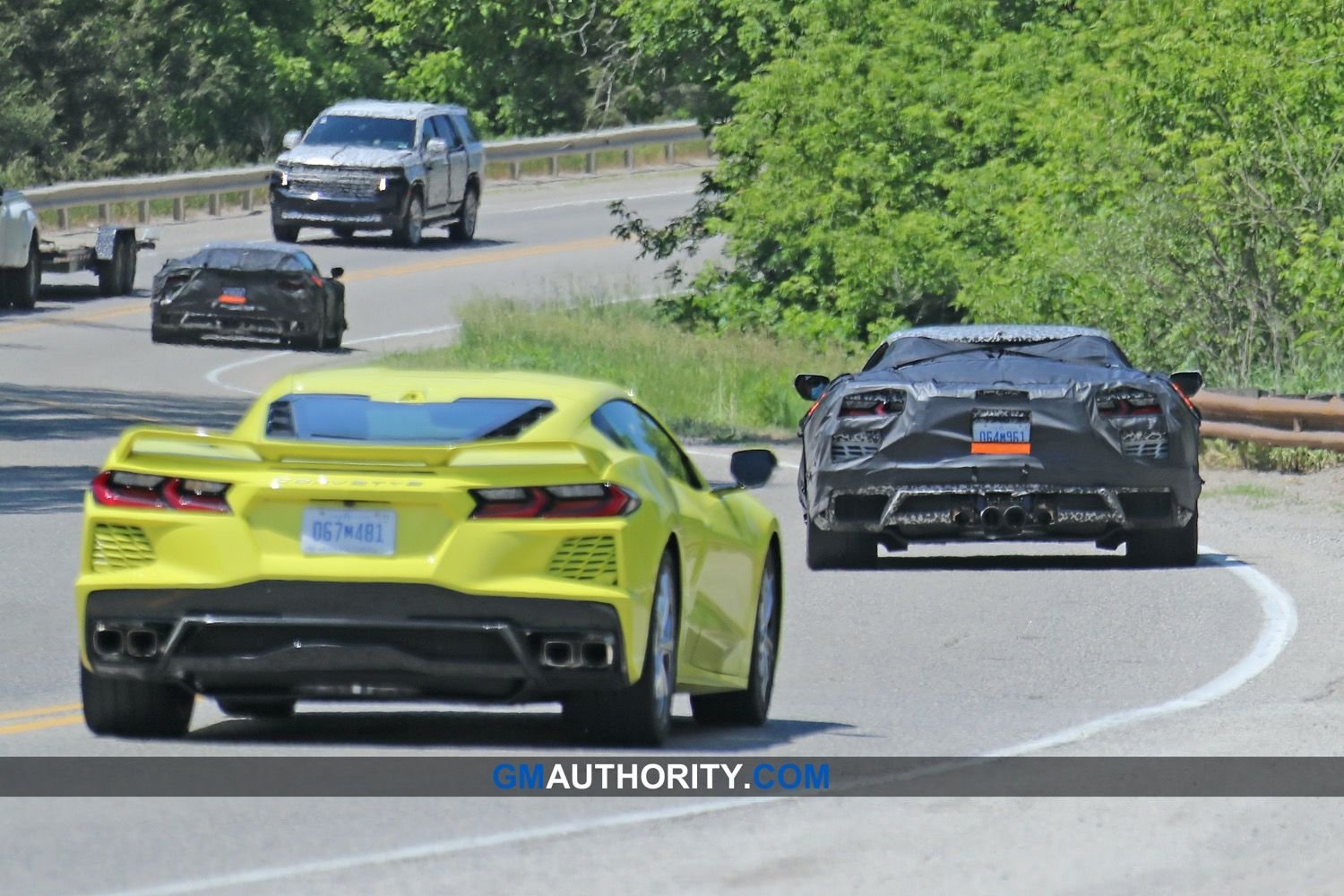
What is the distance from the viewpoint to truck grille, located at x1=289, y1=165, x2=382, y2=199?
151 feet

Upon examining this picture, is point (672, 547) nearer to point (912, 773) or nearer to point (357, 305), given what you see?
point (912, 773)

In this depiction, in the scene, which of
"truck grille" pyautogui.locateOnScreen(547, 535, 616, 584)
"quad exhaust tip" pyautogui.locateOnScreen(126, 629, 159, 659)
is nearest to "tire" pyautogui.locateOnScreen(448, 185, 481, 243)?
"quad exhaust tip" pyautogui.locateOnScreen(126, 629, 159, 659)

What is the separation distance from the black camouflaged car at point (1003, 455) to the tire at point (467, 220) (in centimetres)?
3453

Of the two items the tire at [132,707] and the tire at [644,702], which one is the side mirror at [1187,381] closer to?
the tire at [644,702]

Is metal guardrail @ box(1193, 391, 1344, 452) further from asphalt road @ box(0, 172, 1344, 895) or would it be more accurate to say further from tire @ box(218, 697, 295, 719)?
tire @ box(218, 697, 295, 719)

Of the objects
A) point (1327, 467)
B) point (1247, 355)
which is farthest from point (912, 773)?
point (1247, 355)

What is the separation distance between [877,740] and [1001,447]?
6.46 metres

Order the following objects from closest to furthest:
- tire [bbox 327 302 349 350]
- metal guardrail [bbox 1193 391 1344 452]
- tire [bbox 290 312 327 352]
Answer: metal guardrail [bbox 1193 391 1344 452], tire [bbox 290 312 327 352], tire [bbox 327 302 349 350]

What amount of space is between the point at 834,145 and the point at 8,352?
10.9 metres

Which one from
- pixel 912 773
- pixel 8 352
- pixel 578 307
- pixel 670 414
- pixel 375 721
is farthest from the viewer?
pixel 578 307

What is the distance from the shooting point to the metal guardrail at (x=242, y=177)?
5003 cm

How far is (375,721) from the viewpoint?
10.4 metres

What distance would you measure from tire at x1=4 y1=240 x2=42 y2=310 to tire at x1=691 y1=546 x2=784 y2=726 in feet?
98.6

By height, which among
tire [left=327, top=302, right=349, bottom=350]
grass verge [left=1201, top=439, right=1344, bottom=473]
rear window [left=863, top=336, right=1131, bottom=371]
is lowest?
tire [left=327, top=302, right=349, bottom=350]
